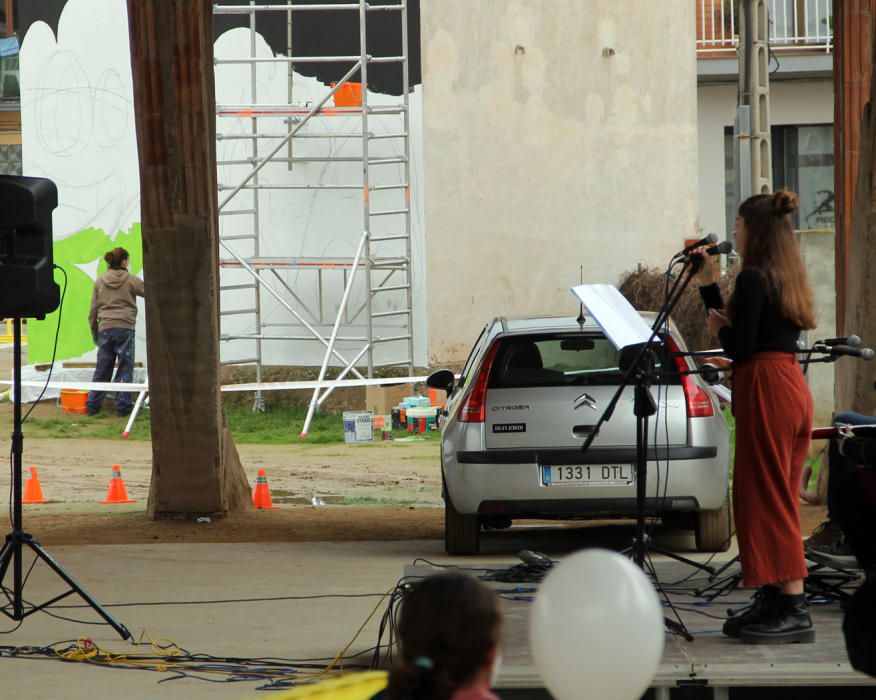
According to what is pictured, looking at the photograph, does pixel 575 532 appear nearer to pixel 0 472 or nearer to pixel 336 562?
pixel 336 562

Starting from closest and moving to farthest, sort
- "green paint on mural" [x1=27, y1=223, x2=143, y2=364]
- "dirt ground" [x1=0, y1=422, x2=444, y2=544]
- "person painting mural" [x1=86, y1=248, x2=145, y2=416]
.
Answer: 1. "dirt ground" [x1=0, y1=422, x2=444, y2=544]
2. "person painting mural" [x1=86, y1=248, x2=145, y2=416]
3. "green paint on mural" [x1=27, y1=223, x2=143, y2=364]

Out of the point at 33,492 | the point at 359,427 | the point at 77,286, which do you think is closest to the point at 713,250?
the point at 33,492

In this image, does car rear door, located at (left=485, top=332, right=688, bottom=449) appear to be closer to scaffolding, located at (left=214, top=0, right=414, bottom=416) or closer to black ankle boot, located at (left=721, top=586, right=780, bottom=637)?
black ankle boot, located at (left=721, top=586, right=780, bottom=637)

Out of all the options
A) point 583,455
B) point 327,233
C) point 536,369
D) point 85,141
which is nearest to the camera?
point 583,455

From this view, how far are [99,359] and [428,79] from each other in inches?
297

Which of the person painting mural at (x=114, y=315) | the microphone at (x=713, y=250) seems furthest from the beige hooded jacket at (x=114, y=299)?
the microphone at (x=713, y=250)

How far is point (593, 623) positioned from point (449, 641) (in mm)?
653

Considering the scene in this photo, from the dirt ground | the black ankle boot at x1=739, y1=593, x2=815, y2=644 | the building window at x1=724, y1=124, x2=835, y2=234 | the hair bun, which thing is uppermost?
the building window at x1=724, y1=124, x2=835, y2=234

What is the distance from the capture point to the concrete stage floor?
5.81 m

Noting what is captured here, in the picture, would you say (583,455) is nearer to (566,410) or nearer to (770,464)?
(566,410)

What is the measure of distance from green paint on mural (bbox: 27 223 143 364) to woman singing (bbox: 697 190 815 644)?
19.8 meters

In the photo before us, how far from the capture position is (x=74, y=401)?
24016mm

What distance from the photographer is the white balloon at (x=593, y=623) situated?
11.8ft

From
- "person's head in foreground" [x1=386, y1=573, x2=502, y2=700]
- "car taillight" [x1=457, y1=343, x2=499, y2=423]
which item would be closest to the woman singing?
"person's head in foreground" [x1=386, y1=573, x2=502, y2=700]
